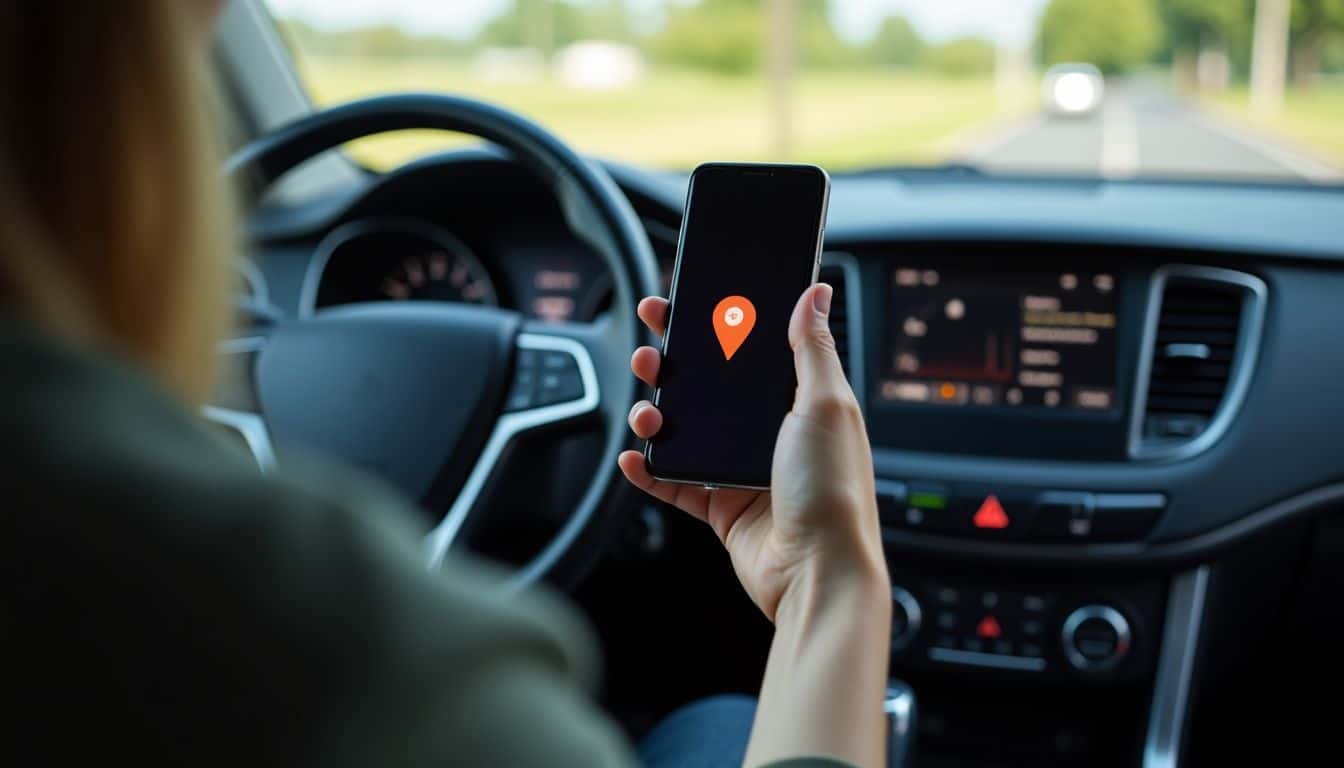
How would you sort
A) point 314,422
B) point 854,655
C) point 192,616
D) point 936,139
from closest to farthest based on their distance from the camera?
point 192,616 → point 854,655 → point 314,422 → point 936,139

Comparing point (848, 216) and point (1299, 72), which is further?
point (1299, 72)

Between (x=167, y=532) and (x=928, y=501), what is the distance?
2104 mm

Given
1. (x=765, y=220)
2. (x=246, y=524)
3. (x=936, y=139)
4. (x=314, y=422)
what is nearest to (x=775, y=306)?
(x=765, y=220)

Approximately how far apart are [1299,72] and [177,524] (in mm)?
4156

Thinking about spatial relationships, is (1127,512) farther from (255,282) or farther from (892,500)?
(255,282)

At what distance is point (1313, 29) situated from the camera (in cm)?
367

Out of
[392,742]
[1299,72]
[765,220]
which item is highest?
[1299,72]

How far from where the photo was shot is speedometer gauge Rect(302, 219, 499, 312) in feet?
8.13

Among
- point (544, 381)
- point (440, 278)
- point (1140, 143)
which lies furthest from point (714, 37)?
point (544, 381)

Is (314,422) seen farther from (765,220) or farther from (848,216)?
(848,216)

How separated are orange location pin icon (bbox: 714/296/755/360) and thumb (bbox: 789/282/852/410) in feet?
0.67

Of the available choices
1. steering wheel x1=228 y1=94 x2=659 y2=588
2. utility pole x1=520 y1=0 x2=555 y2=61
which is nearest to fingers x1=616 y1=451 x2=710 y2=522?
steering wheel x1=228 y1=94 x2=659 y2=588

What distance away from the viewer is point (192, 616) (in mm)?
502

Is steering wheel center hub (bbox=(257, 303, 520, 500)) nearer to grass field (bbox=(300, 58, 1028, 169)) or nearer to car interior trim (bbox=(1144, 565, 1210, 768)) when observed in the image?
grass field (bbox=(300, 58, 1028, 169))
